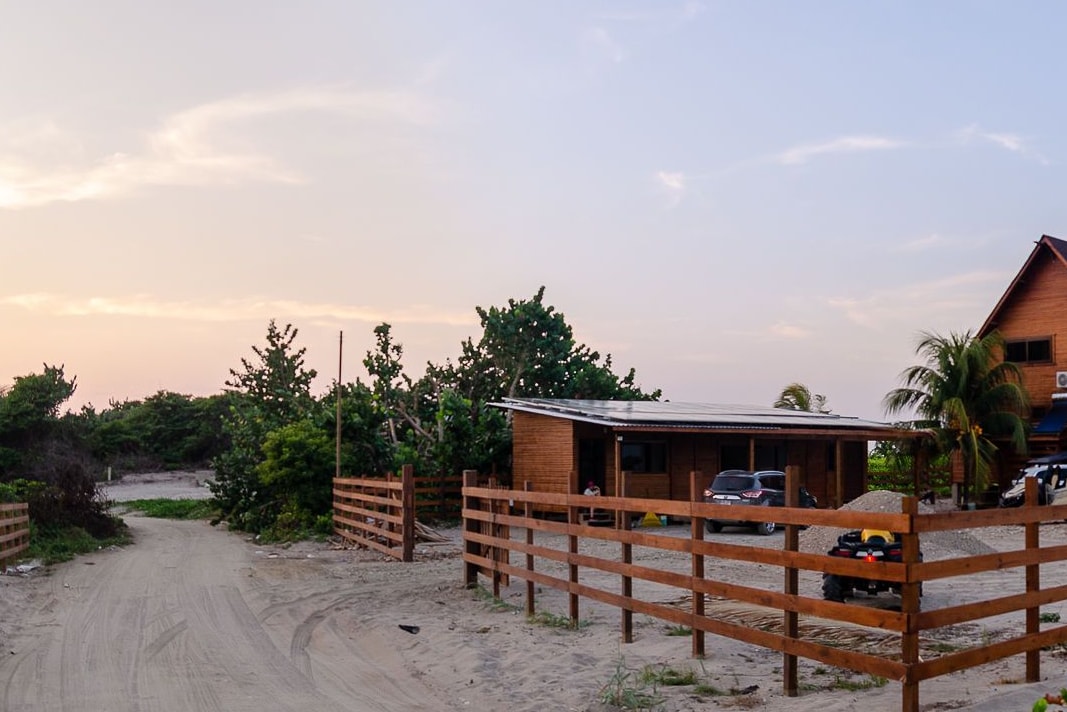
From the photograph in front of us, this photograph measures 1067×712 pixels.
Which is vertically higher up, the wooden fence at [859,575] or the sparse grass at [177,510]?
the wooden fence at [859,575]

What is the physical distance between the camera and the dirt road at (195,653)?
27.3 ft

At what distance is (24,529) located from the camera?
A: 20.4 m

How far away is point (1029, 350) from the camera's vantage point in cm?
3447

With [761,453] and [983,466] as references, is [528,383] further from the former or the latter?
[983,466]

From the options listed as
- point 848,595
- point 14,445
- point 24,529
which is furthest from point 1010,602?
point 14,445

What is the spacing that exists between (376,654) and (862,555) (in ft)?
18.9

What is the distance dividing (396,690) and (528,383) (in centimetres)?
3413

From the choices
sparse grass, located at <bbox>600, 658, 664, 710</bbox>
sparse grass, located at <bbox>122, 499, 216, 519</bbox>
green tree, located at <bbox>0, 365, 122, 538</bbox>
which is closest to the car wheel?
sparse grass, located at <bbox>600, 658, 664, 710</bbox>

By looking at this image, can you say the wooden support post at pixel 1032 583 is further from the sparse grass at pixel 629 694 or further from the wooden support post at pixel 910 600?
the sparse grass at pixel 629 694

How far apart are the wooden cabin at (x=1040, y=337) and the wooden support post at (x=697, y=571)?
2781 centimetres

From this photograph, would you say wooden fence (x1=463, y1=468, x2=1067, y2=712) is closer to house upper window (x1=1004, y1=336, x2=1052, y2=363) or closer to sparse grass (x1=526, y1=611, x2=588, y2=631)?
sparse grass (x1=526, y1=611, x2=588, y2=631)

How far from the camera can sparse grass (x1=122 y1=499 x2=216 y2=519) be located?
37.1 m

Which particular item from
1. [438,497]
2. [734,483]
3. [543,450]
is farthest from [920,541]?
[438,497]

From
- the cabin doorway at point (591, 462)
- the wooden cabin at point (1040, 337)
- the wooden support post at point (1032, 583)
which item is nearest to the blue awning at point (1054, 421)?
the wooden cabin at point (1040, 337)
